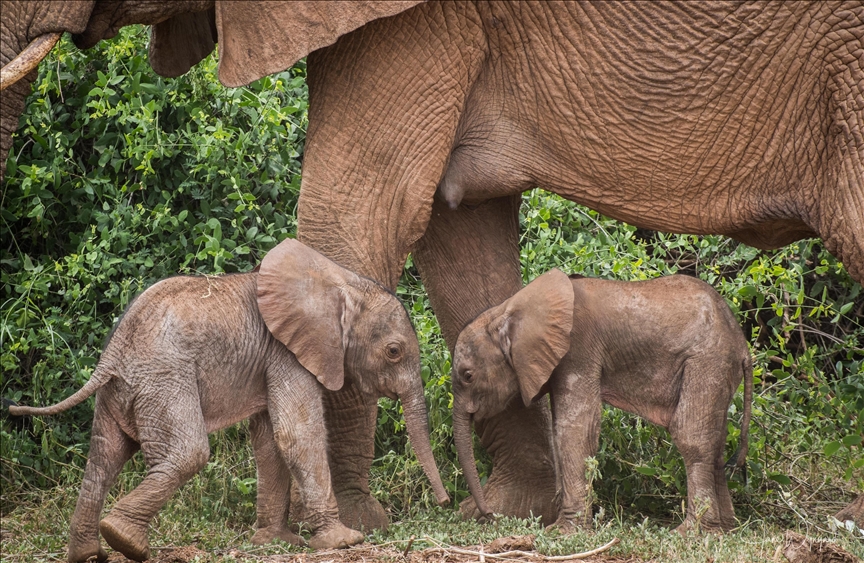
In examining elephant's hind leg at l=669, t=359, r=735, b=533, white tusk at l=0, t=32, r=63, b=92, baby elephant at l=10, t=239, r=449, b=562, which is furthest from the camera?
elephant's hind leg at l=669, t=359, r=735, b=533

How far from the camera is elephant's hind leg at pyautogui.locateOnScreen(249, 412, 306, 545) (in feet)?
16.8

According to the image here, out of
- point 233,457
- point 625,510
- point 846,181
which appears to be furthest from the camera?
point 233,457

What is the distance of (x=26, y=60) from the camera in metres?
4.68

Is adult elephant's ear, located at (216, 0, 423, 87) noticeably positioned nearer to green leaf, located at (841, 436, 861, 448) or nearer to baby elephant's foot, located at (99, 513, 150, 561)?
baby elephant's foot, located at (99, 513, 150, 561)

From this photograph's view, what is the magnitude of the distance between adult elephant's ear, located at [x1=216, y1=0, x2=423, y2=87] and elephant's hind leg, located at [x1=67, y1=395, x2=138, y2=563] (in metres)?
1.25

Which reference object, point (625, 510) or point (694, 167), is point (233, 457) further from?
point (694, 167)

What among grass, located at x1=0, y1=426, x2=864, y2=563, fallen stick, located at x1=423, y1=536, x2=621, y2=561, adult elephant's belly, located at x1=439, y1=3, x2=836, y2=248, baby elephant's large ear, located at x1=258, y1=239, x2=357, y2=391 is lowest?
grass, located at x1=0, y1=426, x2=864, y2=563

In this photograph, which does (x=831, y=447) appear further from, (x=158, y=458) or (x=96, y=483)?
(x=96, y=483)

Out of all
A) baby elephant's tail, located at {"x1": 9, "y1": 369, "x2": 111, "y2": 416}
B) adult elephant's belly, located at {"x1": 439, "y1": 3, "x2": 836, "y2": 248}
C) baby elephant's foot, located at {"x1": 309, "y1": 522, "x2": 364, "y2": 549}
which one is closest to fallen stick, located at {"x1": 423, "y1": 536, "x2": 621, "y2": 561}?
baby elephant's foot, located at {"x1": 309, "y1": 522, "x2": 364, "y2": 549}

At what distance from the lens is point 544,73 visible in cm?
521

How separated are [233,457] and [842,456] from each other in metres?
2.71

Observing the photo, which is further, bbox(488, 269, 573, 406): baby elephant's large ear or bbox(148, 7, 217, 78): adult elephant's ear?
bbox(148, 7, 217, 78): adult elephant's ear

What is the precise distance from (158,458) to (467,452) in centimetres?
125

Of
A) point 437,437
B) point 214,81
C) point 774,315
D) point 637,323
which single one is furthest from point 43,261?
point 774,315
